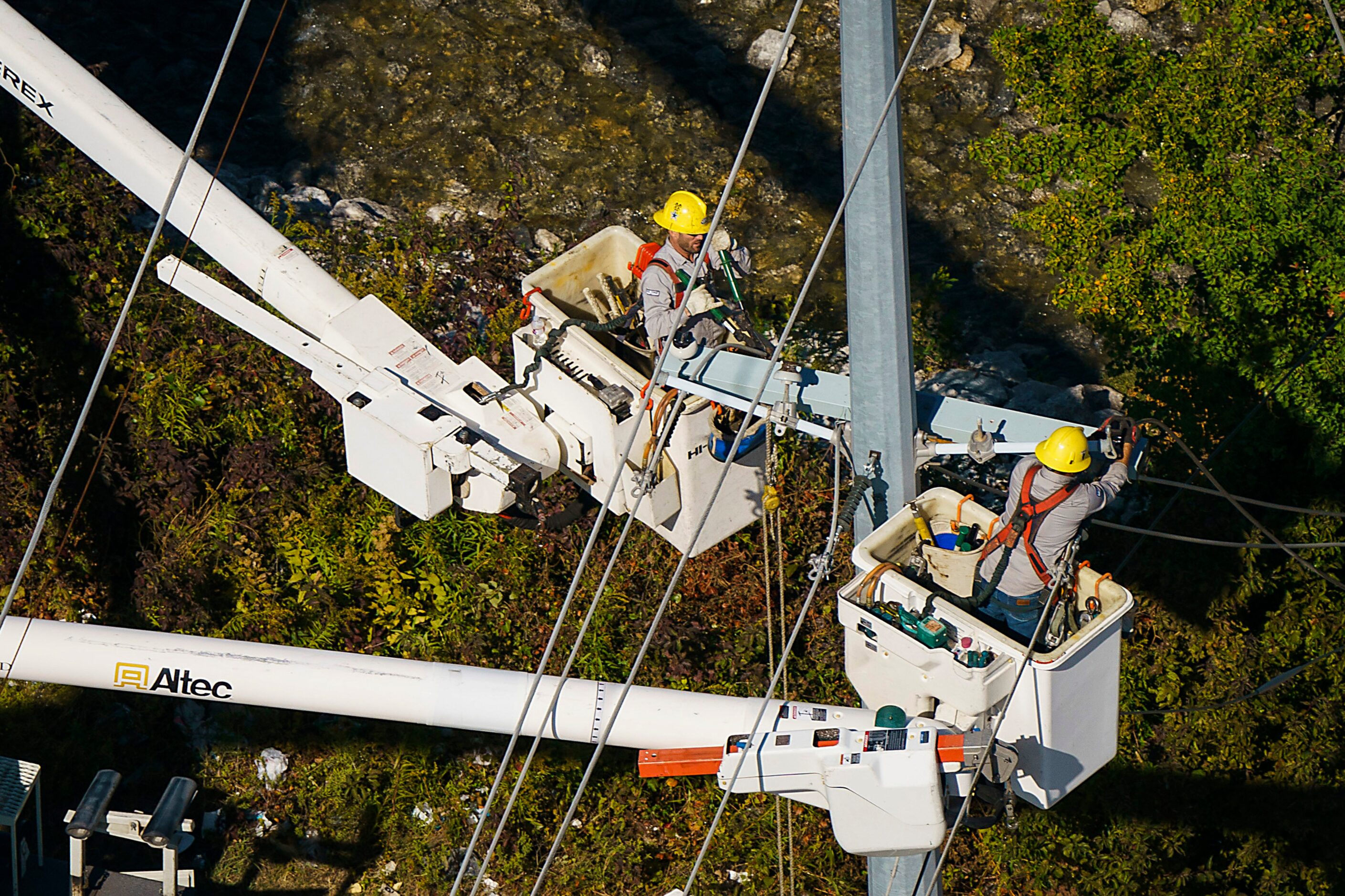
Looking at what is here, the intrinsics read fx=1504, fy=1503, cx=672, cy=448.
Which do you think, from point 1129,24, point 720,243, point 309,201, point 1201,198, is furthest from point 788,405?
point 1129,24

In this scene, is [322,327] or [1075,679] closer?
[1075,679]

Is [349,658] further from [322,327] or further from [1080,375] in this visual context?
[1080,375]

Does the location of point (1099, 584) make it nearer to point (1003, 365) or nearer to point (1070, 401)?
point (1070, 401)

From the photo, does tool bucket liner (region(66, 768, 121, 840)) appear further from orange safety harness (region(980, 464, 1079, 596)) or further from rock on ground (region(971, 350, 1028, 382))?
rock on ground (region(971, 350, 1028, 382))

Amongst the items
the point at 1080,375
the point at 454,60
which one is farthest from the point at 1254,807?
the point at 454,60

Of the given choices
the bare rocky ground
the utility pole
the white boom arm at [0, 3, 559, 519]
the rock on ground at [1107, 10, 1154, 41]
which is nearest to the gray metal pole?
the utility pole

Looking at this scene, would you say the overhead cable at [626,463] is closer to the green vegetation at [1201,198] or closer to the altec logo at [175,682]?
the altec logo at [175,682]

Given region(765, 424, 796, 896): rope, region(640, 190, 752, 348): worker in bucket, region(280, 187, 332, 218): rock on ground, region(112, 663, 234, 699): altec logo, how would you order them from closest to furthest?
region(112, 663, 234, 699): altec logo
region(640, 190, 752, 348): worker in bucket
region(765, 424, 796, 896): rope
region(280, 187, 332, 218): rock on ground

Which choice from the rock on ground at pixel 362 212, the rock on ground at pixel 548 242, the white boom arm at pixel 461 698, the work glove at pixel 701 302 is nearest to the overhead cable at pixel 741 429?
the white boom arm at pixel 461 698
